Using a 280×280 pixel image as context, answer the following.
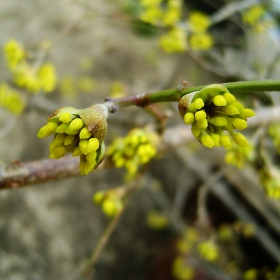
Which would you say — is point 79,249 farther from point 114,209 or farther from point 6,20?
point 6,20

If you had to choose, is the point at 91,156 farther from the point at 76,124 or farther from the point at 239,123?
the point at 239,123

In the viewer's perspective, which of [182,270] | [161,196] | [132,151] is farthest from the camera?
[161,196]

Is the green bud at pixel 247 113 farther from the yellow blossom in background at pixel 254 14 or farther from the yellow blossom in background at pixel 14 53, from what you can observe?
the yellow blossom in background at pixel 254 14

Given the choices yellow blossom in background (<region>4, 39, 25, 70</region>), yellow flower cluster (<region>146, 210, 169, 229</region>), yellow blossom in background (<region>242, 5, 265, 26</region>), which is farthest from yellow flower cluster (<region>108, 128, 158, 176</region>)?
yellow flower cluster (<region>146, 210, 169, 229</region>)

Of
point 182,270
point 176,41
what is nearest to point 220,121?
point 176,41

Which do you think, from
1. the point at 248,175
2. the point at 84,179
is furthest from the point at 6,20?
the point at 248,175

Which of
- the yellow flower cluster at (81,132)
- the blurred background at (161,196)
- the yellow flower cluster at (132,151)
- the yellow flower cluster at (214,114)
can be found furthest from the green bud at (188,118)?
the blurred background at (161,196)

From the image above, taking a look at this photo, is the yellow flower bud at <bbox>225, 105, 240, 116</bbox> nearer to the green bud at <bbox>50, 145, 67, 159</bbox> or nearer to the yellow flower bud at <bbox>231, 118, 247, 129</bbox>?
the yellow flower bud at <bbox>231, 118, 247, 129</bbox>
